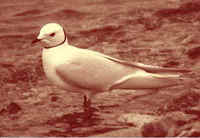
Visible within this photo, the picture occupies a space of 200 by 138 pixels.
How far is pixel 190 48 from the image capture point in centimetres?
975

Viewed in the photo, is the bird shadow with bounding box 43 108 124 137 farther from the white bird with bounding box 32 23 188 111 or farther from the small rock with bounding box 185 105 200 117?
the small rock with bounding box 185 105 200 117

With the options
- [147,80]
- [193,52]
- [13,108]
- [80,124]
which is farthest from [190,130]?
[193,52]

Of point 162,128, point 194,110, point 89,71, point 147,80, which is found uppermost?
point 89,71

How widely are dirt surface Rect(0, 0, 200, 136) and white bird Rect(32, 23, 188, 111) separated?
0.35 m

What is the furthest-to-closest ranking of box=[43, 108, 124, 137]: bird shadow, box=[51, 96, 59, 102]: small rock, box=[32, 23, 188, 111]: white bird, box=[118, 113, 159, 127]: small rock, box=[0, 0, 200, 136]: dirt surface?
box=[51, 96, 59, 102]: small rock
box=[0, 0, 200, 136]: dirt surface
box=[32, 23, 188, 111]: white bird
box=[118, 113, 159, 127]: small rock
box=[43, 108, 124, 137]: bird shadow

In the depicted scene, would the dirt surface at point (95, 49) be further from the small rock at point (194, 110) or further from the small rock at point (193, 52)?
the small rock at point (194, 110)

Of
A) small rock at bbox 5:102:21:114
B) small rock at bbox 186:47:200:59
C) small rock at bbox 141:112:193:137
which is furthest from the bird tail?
small rock at bbox 186:47:200:59

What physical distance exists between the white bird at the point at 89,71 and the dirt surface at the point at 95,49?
1.16ft

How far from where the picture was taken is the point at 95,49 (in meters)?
10.3

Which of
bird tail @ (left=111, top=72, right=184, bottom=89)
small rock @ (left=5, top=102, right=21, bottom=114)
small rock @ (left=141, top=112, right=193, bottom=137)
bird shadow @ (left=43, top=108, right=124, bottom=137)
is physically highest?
bird tail @ (left=111, top=72, right=184, bottom=89)

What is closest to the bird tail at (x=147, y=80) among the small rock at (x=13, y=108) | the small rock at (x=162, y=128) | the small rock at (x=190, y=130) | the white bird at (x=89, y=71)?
the white bird at (x=89, y=71)

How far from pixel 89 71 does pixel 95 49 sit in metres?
3.35

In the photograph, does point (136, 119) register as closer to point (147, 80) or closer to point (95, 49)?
point (147, 80)

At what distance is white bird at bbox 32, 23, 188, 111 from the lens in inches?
272
